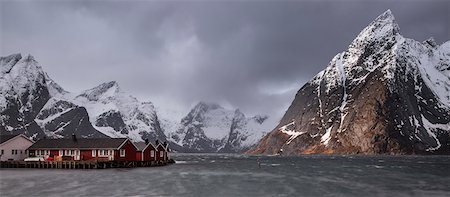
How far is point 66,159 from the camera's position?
11019cm

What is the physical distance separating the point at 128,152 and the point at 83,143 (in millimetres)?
11070

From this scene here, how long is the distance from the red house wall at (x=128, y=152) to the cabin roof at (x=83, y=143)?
1.84 meters

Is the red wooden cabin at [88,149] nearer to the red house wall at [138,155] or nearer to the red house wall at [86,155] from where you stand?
the red house wall at [86,155]

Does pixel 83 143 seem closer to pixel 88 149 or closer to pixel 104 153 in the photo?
pixel 88 149

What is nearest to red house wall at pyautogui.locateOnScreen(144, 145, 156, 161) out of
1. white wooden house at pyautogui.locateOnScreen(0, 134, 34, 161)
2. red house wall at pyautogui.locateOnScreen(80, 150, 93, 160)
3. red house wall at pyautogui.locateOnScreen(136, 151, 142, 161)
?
red house wall at pyautogui.locateOnScreen(136, 151, 142, 161)

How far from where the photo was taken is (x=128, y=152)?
112 m

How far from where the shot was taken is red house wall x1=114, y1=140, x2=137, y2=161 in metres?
108

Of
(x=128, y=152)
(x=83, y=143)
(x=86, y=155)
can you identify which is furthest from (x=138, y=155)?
(x=83, y=143)

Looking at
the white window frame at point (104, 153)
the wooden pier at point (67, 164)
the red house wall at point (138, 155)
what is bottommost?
the wooden pier at point (67, 164)

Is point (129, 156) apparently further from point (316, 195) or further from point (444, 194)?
point (444, 194)

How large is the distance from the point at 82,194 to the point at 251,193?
19553 millimetres

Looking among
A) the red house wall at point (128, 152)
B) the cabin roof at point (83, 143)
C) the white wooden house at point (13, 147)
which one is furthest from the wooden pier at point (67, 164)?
the white wooden house at point (13, 147)

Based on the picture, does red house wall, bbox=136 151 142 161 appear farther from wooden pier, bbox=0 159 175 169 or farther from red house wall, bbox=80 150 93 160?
red house wall, bbox=80 150 93 160

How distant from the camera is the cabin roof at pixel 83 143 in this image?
108812 millimetres
